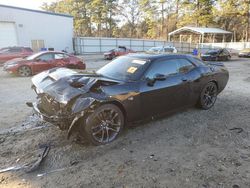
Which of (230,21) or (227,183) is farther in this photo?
(230,21)

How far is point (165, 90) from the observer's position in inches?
176

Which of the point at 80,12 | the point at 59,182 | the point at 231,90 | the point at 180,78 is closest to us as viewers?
the point at 59,182

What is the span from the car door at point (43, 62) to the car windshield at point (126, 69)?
24.0ft

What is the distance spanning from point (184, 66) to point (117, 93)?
2.03 metres

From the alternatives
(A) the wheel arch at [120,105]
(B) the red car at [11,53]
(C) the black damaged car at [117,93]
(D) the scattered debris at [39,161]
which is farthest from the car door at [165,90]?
(B) the red car at [11,53]

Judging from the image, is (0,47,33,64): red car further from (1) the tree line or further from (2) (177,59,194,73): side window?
(1) the tree line

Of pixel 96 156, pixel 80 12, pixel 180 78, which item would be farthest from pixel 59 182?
pixel 80 12

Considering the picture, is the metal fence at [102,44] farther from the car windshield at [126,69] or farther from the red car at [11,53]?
the car windshield at [126,69]

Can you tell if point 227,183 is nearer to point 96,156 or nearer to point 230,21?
point 96,156

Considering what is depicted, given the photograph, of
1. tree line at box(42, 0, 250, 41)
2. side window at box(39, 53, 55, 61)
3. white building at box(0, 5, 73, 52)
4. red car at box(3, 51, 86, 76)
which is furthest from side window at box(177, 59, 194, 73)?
tree line at box(42, 0, 250, 41)

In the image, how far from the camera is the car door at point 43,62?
36.4ft

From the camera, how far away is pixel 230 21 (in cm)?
4441

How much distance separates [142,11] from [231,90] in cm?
4416

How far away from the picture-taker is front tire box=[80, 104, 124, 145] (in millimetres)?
3582
